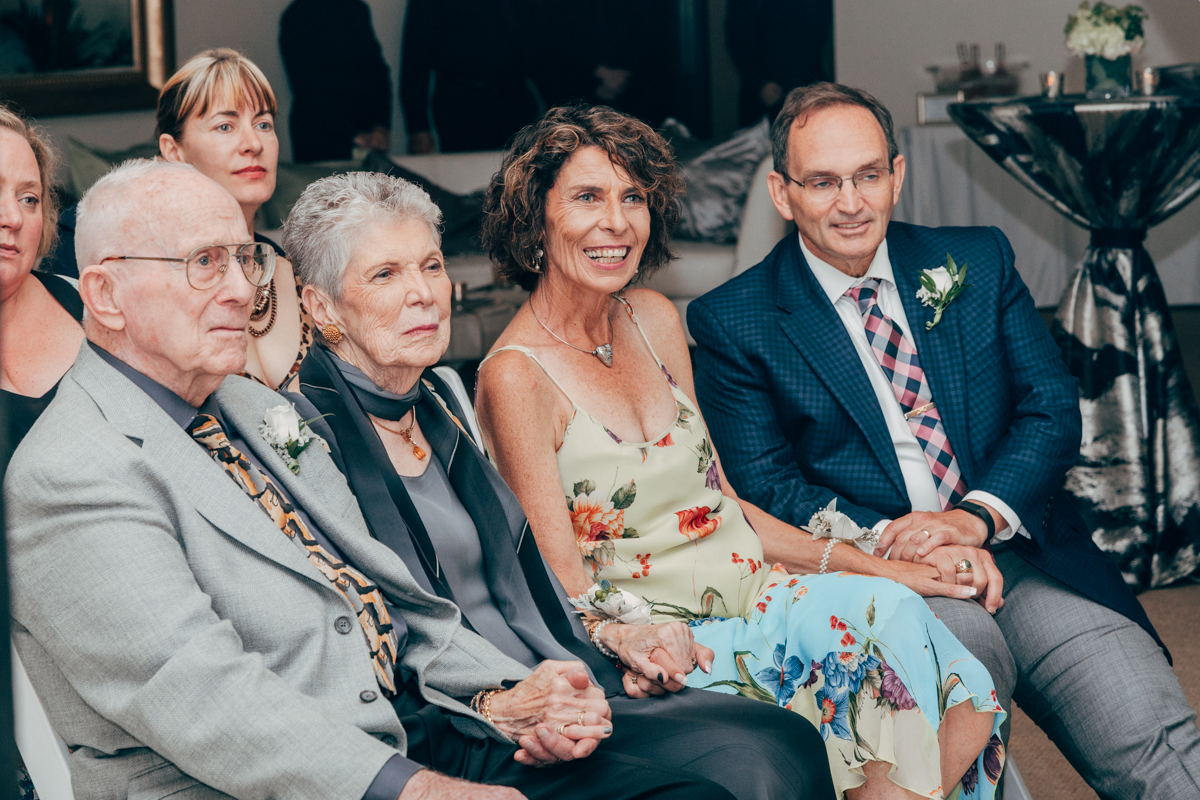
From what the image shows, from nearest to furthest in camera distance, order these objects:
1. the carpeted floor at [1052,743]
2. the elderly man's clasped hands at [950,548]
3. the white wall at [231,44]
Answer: the elderly man's clasped hands at [950,548] → the carpeted floor at [1052,743] → the white wall at [231,44]

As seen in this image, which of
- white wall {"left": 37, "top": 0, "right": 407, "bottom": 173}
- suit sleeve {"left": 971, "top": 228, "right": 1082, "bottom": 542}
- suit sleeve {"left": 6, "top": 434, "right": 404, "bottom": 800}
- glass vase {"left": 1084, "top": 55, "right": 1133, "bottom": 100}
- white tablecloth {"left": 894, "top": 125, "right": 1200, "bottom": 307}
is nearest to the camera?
suit sleeve {"left": 6, "top": 434, "right": 404, "bottom": 800}

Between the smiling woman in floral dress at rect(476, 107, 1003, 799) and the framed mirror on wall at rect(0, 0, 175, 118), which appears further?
the framed mirror on wall at rect(0, 0, 175, 118)

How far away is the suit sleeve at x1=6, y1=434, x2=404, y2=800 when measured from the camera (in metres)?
1.20

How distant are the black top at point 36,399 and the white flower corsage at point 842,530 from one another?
126 cm

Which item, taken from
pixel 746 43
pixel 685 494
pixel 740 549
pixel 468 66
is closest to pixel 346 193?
pixel 685 494

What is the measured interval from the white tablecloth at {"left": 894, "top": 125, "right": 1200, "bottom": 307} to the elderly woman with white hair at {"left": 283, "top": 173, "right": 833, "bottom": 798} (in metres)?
4.65

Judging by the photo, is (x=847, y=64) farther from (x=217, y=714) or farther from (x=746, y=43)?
(x=217, y=714)

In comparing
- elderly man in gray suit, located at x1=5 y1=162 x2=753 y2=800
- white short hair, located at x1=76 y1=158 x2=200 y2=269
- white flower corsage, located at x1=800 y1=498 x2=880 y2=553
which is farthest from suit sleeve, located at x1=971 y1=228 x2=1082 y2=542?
white short hair, located at x1=76 y1=158 x2=200 y2=269

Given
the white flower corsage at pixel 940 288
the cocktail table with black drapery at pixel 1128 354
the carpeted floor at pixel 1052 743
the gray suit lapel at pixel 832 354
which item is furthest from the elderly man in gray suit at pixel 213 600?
the cocktail table with black drapery at pixel 1128 354

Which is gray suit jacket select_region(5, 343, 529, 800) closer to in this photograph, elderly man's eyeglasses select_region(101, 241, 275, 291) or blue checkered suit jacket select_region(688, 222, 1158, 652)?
elderly man's eyeglasses select_region(101, 241, 275, 291)

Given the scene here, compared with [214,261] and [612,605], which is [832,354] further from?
[214,261]

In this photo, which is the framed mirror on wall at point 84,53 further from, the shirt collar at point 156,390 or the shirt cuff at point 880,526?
the shirt cuff at point 880,526

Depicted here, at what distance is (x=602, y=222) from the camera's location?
1945mm

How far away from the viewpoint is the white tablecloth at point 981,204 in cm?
596
